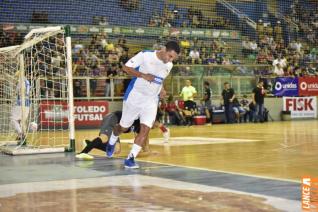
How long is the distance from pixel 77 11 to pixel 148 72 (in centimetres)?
1752

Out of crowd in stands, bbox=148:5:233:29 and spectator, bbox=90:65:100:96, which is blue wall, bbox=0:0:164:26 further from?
spectator, bbox=90:65:100:96

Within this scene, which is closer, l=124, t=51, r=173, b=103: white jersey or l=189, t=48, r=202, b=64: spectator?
l=124, t=51, r=173, b=103: white jersey

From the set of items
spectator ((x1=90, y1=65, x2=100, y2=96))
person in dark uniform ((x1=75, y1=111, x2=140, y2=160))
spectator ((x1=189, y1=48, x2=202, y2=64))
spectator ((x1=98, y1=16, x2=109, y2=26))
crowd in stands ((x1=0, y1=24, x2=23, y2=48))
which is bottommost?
person in dark uniform ((x1=75, y1=111, x2=140, y2=160))

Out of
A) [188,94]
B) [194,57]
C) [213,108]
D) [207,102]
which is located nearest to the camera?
[188,94]

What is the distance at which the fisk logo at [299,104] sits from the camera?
2797 cm

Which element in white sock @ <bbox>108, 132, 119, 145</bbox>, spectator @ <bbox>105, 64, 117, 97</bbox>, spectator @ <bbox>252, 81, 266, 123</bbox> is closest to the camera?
white sock @ <bbox>108, 132, 119, 145</bbox>

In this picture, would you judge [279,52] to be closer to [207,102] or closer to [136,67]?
[207,102]

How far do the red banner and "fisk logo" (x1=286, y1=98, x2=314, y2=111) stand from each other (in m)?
0.38

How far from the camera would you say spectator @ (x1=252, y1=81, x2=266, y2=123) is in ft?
83.5

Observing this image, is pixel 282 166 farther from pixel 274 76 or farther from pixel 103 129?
pixel 274 76

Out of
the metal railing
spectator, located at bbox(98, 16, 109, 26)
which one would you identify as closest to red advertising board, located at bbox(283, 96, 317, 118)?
the metal railing

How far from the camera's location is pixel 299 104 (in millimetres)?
28266

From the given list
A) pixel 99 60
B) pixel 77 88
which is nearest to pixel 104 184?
pixel 77 88

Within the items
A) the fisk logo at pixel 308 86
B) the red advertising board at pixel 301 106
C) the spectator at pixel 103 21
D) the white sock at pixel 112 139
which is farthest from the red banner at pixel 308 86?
the white sock at pixel 112 139
